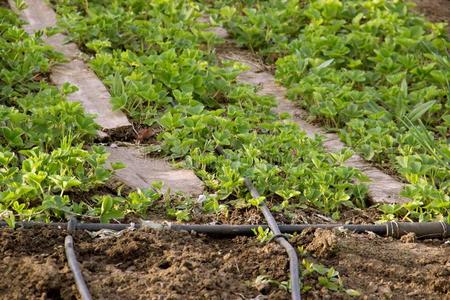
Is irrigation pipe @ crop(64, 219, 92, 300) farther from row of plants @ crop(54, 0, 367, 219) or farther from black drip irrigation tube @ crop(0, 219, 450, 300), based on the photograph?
row of plants @ crop(54, 0, 367, 219)

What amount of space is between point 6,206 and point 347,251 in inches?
56.9

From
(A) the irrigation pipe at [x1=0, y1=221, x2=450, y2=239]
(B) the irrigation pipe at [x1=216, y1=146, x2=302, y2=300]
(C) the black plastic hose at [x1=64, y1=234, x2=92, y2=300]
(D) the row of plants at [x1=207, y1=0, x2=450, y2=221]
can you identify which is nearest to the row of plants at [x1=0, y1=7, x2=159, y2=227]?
(A) the irrigation pipe at [x1=0, y1=221, x2=450, y2=239]

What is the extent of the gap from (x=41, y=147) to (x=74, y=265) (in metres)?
1.22

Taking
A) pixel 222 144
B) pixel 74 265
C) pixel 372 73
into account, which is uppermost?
pixel 74 265

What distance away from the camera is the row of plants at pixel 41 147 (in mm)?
4008

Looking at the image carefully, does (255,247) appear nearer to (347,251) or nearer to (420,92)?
(347,251)

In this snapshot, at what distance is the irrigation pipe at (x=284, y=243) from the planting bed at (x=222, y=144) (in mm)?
12

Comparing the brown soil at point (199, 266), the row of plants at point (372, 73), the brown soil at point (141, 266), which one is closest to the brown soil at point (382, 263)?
the brown soil at point (199, 266)

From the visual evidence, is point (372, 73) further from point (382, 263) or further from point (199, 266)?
point (199, 266)

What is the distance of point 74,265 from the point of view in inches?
139

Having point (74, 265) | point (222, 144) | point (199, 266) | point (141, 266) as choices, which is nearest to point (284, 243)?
point (199, 266)

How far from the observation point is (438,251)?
13.7 ft

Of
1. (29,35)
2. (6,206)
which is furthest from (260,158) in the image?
(29,35)

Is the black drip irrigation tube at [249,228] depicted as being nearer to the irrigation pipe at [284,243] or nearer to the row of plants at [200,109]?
the irrigation pipe at [284,243]
